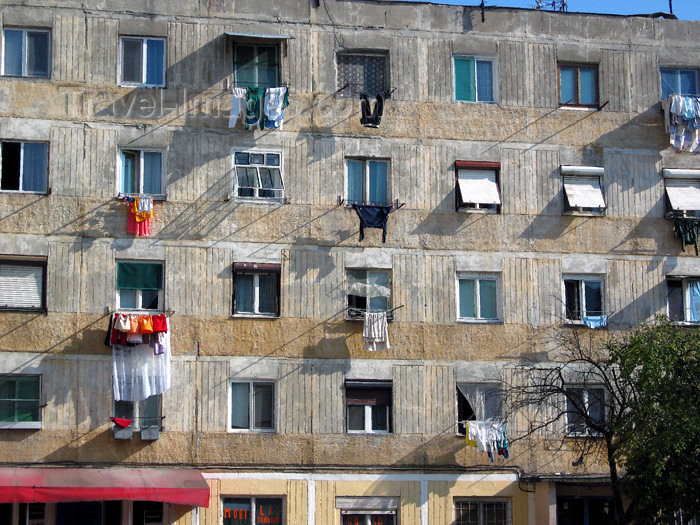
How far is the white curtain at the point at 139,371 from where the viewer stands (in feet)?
94.9

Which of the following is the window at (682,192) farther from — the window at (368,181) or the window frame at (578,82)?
the window at (368,181)

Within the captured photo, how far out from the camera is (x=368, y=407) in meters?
30.2

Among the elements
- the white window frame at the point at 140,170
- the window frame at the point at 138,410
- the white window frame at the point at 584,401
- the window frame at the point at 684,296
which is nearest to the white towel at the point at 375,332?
the white window frame at the point at 584,401

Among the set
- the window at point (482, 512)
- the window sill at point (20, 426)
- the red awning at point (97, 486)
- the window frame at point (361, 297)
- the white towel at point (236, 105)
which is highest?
the white towel at point (236, 105)

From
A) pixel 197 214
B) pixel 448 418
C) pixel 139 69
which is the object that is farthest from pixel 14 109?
Result: pixel 448 418

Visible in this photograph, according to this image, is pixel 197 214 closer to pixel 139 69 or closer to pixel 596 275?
pixel 139 69

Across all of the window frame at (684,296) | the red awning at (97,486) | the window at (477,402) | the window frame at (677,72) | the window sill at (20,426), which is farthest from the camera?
the window frame at (677,72)

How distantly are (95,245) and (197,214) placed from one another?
9.00 ft

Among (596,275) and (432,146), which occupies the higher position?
(432,146)

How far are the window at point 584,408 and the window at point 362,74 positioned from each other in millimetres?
9787

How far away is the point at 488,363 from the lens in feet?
101

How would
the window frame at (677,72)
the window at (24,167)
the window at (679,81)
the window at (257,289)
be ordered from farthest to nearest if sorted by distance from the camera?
the window at (679,81) < the window frame at (677,72) < the window at (257,289) < the window at (24,167)

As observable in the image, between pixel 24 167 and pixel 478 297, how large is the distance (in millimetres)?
12491

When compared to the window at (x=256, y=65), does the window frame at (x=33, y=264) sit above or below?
below
